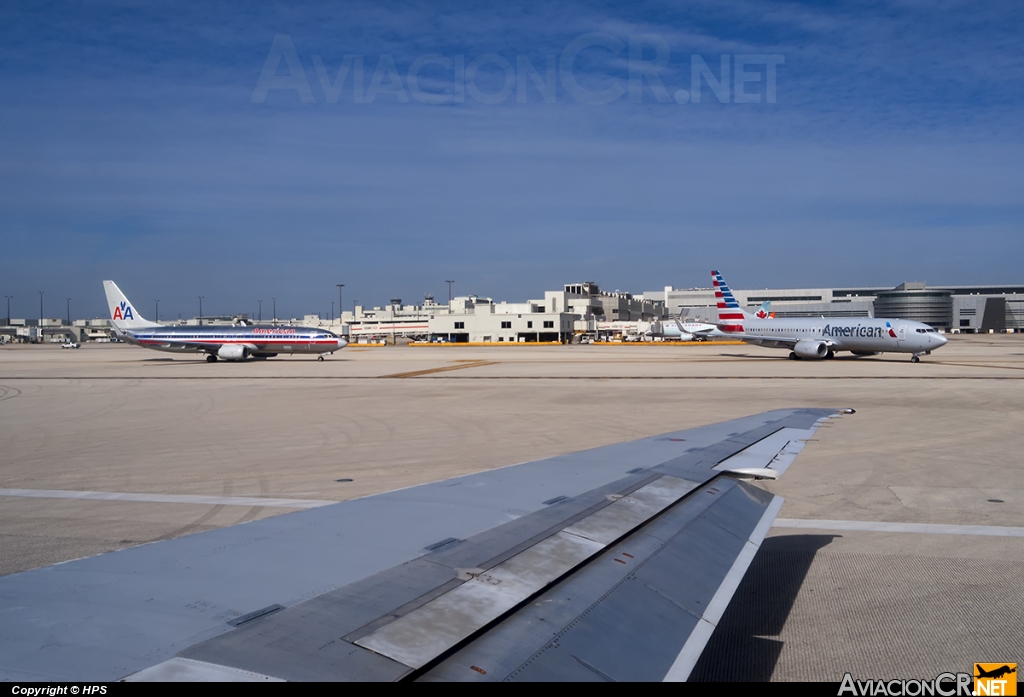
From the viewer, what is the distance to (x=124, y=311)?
187 ft

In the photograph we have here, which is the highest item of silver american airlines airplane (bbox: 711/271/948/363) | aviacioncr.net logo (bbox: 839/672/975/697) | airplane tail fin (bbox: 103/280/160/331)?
airplane tail fin (bbox: 103/280/160/331)

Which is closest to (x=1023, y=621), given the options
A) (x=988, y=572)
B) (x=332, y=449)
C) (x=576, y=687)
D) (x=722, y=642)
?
(x=988, y=572)

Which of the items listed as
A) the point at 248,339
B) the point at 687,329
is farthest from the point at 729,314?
the point at 687,329

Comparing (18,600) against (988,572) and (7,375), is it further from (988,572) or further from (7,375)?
(7,375)

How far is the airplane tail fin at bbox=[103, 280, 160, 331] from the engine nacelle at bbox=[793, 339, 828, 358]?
5050 centimetres

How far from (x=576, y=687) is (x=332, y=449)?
13.5m

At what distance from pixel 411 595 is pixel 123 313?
6275 cm

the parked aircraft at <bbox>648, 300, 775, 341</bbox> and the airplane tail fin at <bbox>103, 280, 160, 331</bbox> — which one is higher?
the airplane tail fin at <bbox>103, 280, 160, 331</bbox>

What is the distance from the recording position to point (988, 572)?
23.5 ft

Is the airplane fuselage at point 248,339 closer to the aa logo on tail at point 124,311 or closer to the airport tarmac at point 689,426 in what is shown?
the aa logo on tail at point 124,311

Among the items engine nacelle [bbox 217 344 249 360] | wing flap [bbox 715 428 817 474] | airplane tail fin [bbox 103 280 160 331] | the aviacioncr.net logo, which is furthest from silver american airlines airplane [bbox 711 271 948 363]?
airplane tail fin [bbox 103 280 160 331]

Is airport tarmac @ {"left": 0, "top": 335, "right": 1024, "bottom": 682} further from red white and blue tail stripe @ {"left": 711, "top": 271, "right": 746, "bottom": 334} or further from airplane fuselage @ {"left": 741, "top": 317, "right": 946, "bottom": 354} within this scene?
red white and blue tail stripe @ {"left": 711, "top": 271, "right": 746, "bottom": 334}

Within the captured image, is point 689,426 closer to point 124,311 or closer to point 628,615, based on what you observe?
point 628,615

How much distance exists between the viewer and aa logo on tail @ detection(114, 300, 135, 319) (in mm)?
56969
